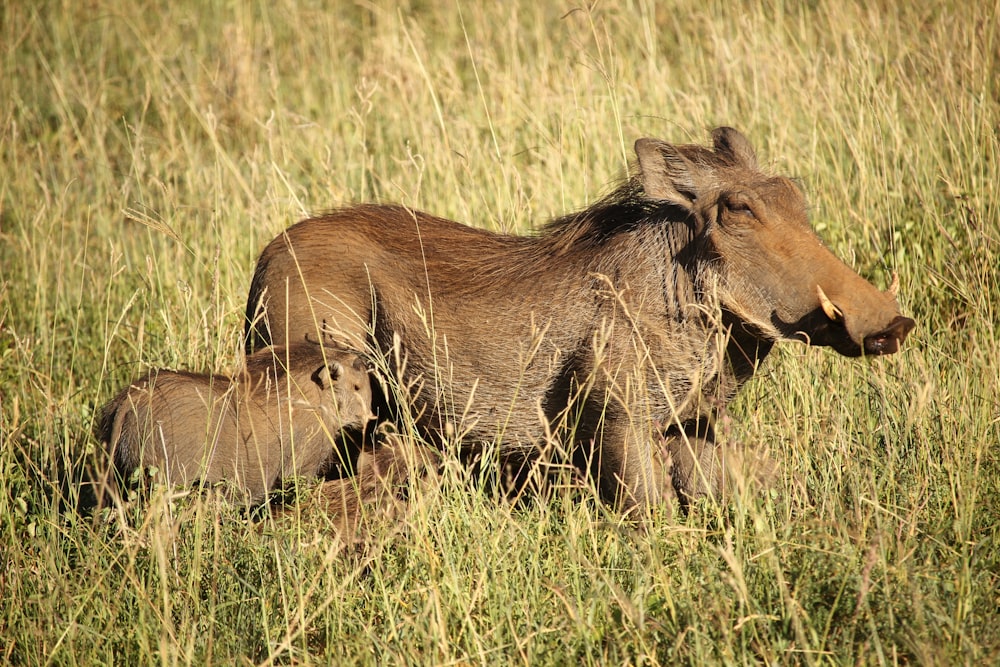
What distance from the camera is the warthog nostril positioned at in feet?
10.5

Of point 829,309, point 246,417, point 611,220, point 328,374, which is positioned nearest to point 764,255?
point 829,309

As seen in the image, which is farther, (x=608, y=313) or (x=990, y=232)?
(x=990, y=232)

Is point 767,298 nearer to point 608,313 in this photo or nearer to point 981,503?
point 608,313

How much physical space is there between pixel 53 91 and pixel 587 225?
17.5 feet

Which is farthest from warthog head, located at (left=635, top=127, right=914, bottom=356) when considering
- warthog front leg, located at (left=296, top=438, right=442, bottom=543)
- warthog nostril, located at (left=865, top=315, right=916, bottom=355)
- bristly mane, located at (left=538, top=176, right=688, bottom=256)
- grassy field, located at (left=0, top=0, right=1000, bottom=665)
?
warthog front leg, located at (left=296, top=438, right=442, bottom=543)

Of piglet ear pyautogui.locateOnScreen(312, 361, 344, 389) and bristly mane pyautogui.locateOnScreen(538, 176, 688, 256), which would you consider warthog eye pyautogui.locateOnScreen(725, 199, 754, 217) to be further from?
piglet ear pyautogui.locateOnScreen(312, 361, 344, 389)

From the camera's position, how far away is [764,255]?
353 cm

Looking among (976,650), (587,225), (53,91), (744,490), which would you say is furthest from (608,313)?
(53,91)

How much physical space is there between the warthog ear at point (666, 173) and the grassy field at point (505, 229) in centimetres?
84

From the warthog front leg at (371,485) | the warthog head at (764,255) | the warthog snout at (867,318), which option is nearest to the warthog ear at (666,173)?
the warthog head at (764,255)

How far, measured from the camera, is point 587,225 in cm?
410

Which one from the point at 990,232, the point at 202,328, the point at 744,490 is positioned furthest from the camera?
the point at 202,328

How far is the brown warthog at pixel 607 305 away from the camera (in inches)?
139

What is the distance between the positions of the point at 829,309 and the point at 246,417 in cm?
211
